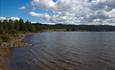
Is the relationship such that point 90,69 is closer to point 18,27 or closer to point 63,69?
point 63,69

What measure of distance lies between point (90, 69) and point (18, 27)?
355 ft

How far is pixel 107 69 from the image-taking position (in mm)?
24156

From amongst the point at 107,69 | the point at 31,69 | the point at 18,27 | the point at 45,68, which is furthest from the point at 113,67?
the point at 18,27

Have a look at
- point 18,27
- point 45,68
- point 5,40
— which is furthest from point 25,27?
point 45,68

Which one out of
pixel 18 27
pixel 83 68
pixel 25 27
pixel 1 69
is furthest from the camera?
pixel 25 27

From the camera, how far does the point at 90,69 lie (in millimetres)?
24062

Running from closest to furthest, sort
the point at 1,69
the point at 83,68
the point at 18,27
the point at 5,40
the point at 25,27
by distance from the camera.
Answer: the point at 1,69 → the point at 83,68 → the point at 5,40 → the point at 18,27 → the point at 25,27

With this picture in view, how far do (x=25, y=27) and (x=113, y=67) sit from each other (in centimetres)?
11575

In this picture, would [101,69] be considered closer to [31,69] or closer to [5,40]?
[31,69]

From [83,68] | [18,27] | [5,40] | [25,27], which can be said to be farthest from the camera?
[25,27]

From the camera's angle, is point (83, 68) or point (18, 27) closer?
point (83, 68)

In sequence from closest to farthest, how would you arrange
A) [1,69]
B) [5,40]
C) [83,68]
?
[1,69] < [83,68] < [5,40]

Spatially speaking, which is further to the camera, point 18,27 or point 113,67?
point 18,27

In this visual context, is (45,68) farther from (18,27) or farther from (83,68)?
(18,27)
